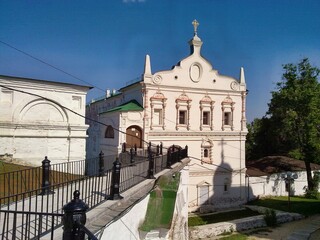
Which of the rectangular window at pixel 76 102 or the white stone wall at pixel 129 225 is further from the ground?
the rectangular window at pixel 76 102

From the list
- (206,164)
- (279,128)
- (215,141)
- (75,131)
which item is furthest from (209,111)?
(75,131)

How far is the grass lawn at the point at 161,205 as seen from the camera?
9758mm

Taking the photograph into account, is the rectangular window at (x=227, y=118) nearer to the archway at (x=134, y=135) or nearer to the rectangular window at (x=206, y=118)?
the rectangular window at (x=206, y=118)

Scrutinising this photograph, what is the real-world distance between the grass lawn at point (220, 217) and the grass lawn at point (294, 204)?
7.91 ft

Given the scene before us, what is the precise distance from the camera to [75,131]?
1609cm

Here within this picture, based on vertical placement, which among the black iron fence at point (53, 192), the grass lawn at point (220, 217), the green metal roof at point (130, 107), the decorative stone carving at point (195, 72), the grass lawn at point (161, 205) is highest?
the decorative stone carving at point (195, 72)

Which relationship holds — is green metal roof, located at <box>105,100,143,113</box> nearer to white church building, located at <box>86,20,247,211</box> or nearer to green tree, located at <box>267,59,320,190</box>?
white church building, located at <box>86,20,247,211</box>

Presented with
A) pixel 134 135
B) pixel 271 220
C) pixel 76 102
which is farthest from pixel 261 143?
pixel 76 102

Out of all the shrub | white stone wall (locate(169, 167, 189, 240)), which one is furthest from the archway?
the shrub

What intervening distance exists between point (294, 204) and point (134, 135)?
1448 centimetres

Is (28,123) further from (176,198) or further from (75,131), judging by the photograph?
(176,198)

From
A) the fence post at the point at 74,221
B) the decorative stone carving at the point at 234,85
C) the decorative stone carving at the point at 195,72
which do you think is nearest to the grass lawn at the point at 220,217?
the decorative stone carving at the point at 234,85

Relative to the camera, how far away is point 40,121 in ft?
50.0

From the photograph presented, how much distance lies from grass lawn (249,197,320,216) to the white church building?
2.13 m
